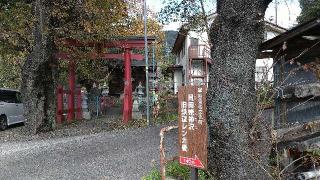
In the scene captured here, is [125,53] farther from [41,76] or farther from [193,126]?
[193,126]

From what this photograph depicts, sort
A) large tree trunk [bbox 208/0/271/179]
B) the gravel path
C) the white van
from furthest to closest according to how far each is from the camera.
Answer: the white van < the gravel path < large tree trunk [bbox 208/0/271/179]

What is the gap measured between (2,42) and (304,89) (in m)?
13.0

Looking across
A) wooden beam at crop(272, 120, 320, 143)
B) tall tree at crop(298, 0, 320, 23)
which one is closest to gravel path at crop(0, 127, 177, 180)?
wooden beam at crop(272, 120, 320, 143)

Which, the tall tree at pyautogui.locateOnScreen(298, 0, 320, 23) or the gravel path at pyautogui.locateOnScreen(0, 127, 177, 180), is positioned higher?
the tall tree at pyautogui.locateOnScreen(298, 0, 320, 23)

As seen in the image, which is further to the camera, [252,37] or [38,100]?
[38,100]

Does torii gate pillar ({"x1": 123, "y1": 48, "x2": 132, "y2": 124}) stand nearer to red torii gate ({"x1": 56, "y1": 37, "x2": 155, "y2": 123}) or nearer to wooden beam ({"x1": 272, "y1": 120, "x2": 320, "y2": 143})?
red torii gate ({"x1": 56, "y1": 37, "x2": 155, "y2": 123})

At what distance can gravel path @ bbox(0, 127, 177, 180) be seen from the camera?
8.55 meters

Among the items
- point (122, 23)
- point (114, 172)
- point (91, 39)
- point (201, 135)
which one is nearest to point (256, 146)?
point (201, 135)

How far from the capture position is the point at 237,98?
19.0 feet

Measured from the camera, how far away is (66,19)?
16.6 metres

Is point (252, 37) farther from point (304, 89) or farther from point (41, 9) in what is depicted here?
point (41, 9)

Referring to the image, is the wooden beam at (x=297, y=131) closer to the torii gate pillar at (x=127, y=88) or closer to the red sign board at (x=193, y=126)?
the red sign board at (x=193, y=126)

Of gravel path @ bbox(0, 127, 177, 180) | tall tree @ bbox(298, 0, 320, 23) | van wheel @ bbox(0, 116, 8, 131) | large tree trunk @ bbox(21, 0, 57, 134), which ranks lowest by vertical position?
gravel path @ bbox(0, 127, 177, 180)

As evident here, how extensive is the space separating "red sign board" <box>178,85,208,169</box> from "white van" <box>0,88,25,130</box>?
47.9 ft
